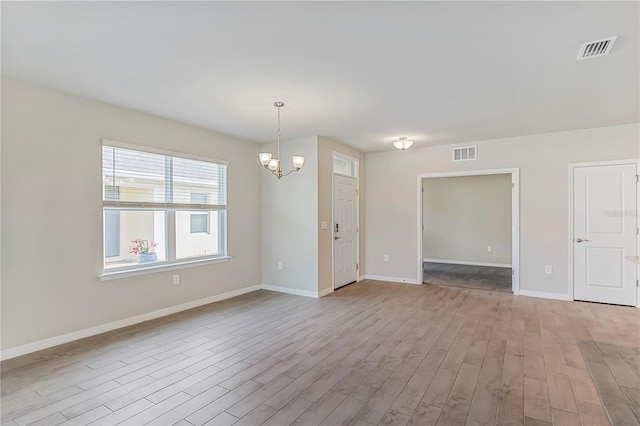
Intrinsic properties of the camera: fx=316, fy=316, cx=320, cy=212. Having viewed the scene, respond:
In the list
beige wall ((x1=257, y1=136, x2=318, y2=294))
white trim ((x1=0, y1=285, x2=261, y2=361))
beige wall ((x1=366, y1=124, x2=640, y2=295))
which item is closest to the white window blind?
Answer: beige wall ((x1=257, y1=136, x2=318, y2=294))

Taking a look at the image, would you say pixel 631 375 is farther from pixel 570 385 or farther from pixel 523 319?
pixel 523 319

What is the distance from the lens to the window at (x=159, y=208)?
3818 mm

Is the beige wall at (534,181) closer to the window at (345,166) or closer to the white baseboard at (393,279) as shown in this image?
the white baseboard at (393,279)

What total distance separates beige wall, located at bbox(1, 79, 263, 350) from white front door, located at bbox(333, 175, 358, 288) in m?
2.77

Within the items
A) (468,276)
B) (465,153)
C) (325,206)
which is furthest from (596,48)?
(468,276)

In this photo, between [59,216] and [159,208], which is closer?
[59,216]

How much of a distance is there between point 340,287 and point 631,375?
3926 mm

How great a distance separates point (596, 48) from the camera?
250cm

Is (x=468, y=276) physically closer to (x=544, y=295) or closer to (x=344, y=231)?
(x=544, y=295)

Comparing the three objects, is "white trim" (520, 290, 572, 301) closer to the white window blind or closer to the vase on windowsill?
the white window blind

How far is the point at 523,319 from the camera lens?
4.11 metres

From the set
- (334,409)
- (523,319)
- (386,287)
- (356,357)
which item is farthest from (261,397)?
(386,287)

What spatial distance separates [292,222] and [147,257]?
7.47 ft

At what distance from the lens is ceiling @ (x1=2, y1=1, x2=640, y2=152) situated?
208 cm
